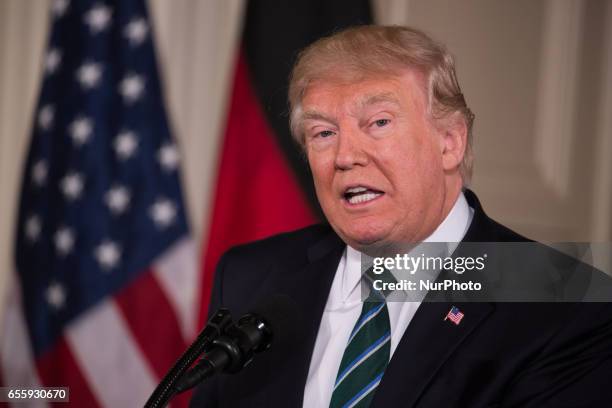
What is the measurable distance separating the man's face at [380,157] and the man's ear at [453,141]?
3 centimetres

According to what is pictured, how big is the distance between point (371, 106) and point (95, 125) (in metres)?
1.62

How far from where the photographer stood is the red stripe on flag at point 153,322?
2883mm

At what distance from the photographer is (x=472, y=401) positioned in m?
1.41

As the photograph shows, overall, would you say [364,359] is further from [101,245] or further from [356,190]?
[101,245]

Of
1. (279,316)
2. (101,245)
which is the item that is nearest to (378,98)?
(279,316)

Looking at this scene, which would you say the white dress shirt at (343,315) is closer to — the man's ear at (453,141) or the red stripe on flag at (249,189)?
the man's ear at (453,141)

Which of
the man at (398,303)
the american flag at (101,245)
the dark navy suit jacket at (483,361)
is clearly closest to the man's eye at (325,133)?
the man at (398,303)

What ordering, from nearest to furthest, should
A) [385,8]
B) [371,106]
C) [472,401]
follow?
[472,401], [371,106], [385,8]

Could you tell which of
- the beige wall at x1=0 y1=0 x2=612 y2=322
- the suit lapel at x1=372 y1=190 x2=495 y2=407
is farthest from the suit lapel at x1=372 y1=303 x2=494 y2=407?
the beige wall at x1=0 y1=0 x2=612 y2=322

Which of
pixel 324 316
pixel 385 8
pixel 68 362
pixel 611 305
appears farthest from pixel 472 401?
pixel 385 8

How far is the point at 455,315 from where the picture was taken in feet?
4.98

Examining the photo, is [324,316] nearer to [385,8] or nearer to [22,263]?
[22,263]

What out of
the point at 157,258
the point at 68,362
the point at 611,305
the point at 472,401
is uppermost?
the point at 611,305

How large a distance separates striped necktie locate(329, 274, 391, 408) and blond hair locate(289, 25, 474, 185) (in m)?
0.47
